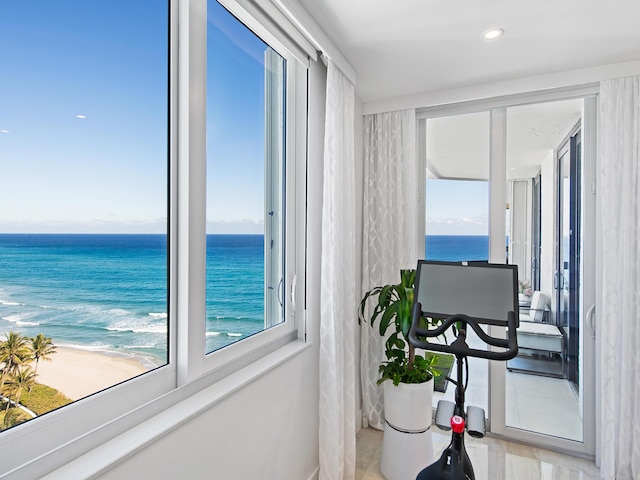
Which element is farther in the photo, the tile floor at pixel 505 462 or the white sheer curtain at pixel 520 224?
the white sheer curtain at pixel 520 224

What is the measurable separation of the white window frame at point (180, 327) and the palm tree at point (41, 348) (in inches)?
6.0


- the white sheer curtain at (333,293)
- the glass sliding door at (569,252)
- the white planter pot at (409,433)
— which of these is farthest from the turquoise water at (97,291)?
the glass sliding door at (569,252)

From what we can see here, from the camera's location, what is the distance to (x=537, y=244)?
9.20 ft

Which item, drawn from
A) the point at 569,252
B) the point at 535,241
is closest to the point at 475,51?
the point at 535,241

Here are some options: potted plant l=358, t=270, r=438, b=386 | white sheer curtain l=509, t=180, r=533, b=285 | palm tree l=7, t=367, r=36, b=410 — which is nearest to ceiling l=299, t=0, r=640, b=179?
white sheer curtain l=509, t=180, r=533, b=285

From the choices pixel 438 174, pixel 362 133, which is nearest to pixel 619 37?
pixel 438 174

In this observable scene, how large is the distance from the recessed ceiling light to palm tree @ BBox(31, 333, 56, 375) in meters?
2.38

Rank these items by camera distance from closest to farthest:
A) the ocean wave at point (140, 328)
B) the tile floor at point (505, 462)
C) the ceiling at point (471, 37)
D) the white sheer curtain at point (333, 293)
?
the ocean wave at point (140, 328) < the ceiling at point (471, 37) < the white sheer curtain at point (333, 293) < the tile floor at point (505, 462)

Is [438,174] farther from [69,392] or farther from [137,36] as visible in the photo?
[69,392]

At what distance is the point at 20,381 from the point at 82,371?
0.16 meters

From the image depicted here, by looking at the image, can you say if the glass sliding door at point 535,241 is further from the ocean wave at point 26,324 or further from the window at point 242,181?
the ocean wave at point 26,324

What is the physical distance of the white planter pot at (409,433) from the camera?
2.22 metres

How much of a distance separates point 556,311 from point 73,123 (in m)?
3.20

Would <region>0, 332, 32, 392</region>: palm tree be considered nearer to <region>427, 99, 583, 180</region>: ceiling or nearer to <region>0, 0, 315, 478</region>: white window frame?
<region>0, 0, 315, 478</region>: white window frame
